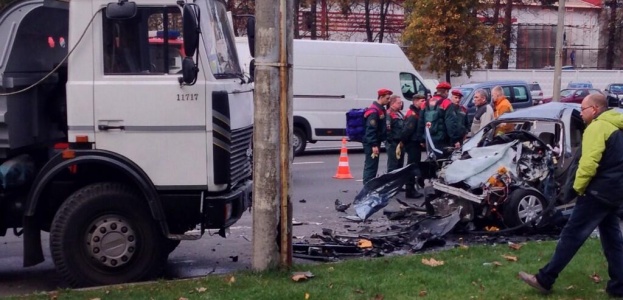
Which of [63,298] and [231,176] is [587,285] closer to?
[231,176]

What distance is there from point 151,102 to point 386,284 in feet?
8.43

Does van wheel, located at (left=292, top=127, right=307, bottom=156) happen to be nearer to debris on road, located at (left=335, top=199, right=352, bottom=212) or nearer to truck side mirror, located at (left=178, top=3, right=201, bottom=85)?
debris on road, located at (left=335, top=199, right=352, bottom=212)

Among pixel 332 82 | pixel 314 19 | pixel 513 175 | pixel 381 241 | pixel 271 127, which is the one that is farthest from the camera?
pixel 314 19

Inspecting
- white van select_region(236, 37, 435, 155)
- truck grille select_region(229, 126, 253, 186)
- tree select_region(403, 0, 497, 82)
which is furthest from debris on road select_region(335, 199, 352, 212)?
tree select_region(403, 0, 497, 82)

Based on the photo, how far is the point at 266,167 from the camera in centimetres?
773

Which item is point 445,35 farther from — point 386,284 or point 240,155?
point 386,284

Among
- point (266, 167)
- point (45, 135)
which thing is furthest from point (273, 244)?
point (45, 135)

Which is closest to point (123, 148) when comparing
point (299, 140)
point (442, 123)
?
point (442, 123)

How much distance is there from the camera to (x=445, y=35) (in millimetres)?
43156

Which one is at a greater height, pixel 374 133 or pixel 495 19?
pixel 495 19

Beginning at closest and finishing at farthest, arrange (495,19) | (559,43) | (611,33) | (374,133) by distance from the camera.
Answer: (374,133), (559,43), (495,19), (611,33)

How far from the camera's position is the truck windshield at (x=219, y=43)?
814 centimetres

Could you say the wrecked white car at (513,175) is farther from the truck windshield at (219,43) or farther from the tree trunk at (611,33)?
the tree trunk at (611,33)

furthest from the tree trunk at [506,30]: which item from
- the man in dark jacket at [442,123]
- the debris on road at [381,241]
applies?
the debris on road at [381,241]
